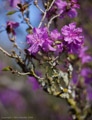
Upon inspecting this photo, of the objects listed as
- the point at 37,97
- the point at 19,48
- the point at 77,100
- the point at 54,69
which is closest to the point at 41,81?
the point at 54,69

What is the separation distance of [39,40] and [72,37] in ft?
0.75

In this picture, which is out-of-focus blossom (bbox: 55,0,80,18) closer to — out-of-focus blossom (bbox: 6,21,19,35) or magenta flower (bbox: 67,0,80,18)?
magenta flower (bbox: 67,0,80,18)

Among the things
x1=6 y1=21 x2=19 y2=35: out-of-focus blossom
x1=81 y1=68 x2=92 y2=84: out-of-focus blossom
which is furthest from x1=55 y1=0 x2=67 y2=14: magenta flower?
x1=81 y1=68 x2=92 y2=84: out-of-focus blossom

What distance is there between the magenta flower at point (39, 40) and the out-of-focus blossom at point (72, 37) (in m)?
0.11

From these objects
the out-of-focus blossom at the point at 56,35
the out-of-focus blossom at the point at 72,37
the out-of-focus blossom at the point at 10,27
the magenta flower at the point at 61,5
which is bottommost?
the out-of-focus blossom at the point at 72,37

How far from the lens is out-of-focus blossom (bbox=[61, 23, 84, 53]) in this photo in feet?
5.03

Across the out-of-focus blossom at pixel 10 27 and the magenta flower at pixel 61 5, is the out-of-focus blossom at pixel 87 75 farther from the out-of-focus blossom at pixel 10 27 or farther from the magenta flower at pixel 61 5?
the out-of-focus blossom at pixel 10 27

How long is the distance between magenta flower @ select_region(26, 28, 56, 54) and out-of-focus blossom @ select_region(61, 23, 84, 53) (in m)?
0.11

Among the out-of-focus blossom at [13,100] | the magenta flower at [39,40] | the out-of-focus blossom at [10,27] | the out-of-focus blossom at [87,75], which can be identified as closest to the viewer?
the magenta flower at [39,40]

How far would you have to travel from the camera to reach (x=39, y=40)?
5.00ft

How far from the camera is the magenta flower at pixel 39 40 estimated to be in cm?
150

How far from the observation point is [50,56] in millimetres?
1696

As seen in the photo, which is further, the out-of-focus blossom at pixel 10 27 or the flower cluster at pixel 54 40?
the out-of-focus blossom at pixel 10 27

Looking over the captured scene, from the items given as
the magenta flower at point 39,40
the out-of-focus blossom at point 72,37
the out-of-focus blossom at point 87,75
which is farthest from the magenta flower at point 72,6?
the out-of-focus blossom at point 87,75
